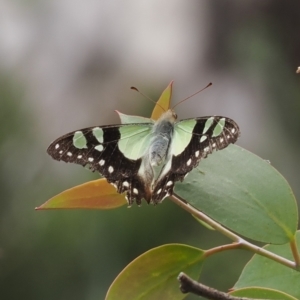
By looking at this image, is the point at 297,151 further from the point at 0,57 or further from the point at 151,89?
the point at 0,57

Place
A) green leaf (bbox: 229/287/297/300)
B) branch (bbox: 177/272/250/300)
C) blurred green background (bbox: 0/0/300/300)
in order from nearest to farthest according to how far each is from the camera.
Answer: branch (bbox: 177/272/250/300) → green leaf (bbox: 229/287/297/300) → blurred green background (bbox: 0/0/300/300)

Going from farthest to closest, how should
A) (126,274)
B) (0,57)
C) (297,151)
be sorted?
(0,57) → (297,151) → (126,274)

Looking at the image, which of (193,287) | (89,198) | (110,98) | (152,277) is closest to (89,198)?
(89,198)

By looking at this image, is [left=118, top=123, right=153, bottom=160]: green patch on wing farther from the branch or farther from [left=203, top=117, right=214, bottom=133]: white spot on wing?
the branch

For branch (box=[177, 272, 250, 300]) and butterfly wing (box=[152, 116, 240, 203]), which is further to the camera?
butterfly wing (box=[152, 116, 240, 203])

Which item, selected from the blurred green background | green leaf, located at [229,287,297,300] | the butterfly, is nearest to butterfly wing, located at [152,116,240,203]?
the butterfly

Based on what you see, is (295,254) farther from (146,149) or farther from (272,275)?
(146,149)

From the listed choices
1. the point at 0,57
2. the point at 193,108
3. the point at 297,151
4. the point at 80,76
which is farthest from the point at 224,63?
the point at 0,57
